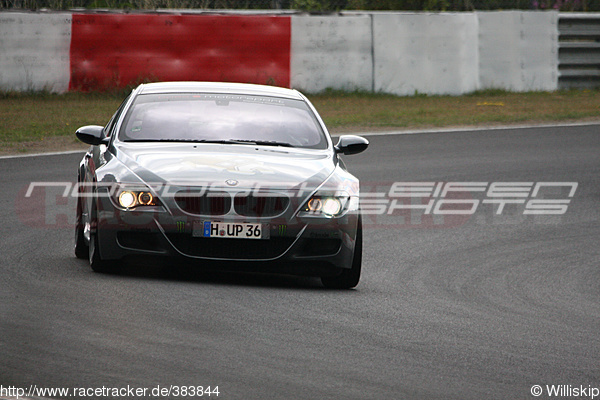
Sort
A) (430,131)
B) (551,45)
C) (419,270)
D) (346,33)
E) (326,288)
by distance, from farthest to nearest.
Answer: (551,45), (346,33), (430,131), (419,270), (326,288)

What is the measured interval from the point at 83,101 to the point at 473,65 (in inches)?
284

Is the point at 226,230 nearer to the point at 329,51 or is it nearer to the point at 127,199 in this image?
the point at 127,199

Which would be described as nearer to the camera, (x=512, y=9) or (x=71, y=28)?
(x=71, y=28)

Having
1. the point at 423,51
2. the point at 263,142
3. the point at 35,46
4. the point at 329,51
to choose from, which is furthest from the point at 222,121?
the point at 423,51

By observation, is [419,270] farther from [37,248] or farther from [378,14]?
[378,14]

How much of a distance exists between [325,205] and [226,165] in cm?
69

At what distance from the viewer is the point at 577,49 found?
21.8 meters

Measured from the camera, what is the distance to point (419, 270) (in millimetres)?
8297

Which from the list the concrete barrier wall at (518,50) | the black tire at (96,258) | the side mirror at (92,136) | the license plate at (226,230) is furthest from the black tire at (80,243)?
the concrete barrier wall at (518,50)

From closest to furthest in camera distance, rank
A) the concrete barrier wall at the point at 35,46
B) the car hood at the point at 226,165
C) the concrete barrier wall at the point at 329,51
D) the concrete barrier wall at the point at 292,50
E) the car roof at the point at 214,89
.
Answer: the car hood at the point at 226,165
the car roof at the point at 214,89
the concrete barrier wall at the point at 35,46
the concrete barrier wall at the point at 292,50
the concrete barrier wall at the point at 329,51

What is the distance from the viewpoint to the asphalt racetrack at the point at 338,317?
195 inches

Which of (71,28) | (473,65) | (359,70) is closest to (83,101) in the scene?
(71,28)

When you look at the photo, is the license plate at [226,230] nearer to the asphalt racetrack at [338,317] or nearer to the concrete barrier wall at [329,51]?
the asphalt racetrack at [338,317]

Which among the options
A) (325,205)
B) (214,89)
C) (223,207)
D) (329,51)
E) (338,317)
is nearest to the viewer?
(338,317)
